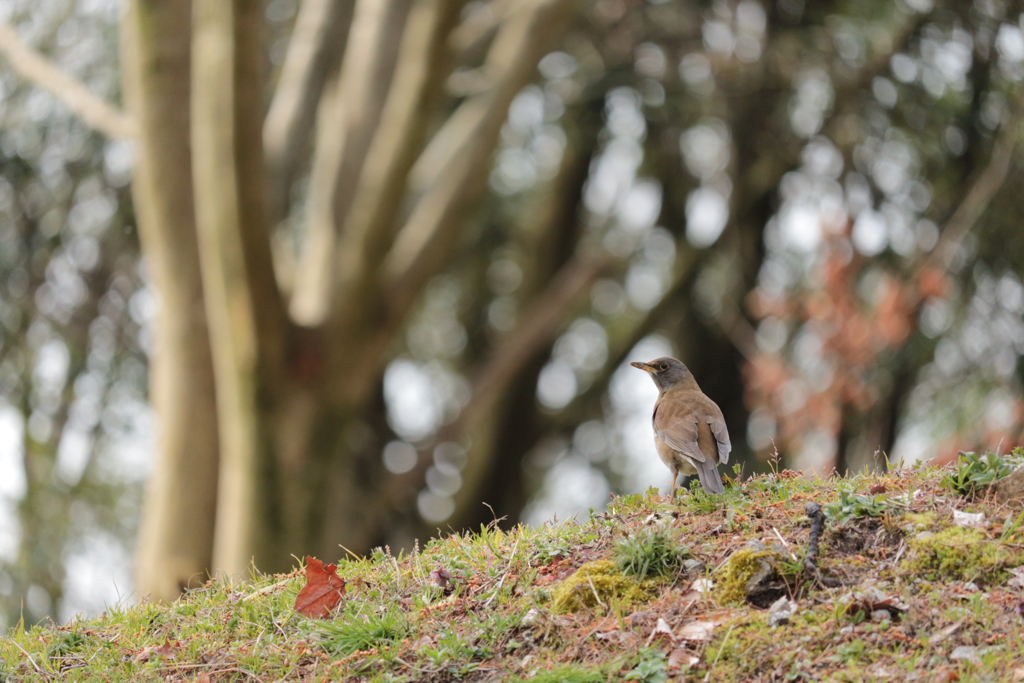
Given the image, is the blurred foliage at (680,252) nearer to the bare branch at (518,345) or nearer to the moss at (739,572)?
the bare branch at (518,345)

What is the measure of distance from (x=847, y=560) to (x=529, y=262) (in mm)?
11624

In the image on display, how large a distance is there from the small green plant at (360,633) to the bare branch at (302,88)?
6965mm

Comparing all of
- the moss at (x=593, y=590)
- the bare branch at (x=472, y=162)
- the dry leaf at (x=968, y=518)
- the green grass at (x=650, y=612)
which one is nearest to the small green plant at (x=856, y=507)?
the green grass at (x=650, y=612)

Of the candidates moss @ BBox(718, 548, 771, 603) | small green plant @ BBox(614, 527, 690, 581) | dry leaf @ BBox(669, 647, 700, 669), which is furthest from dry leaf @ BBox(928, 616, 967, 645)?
small green plant @ BBox(614, 527, 690, 581)

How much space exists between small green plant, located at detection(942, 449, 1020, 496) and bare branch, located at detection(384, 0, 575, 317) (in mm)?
5945

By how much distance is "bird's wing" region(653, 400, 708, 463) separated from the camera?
4.23 m

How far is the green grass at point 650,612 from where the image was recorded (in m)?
3.29

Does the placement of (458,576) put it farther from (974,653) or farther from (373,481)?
(373,481)

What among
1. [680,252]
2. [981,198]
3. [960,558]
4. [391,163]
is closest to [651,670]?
[960,558]

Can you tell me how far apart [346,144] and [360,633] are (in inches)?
245

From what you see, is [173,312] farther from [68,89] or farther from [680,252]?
[680,252]

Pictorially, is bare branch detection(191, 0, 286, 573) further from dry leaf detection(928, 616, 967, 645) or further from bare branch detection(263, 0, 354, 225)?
dry leaf detection(928, 616, 967, 645)

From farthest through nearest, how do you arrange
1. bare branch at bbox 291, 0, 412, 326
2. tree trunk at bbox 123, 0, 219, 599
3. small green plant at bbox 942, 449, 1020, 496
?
bare branch at bbox 291, 0, 412, 326, tree trunk at bbox 123, 0, 219, 599, small green plant at bbox 942, 449, 1020, 496

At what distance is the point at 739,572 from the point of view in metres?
3.63
